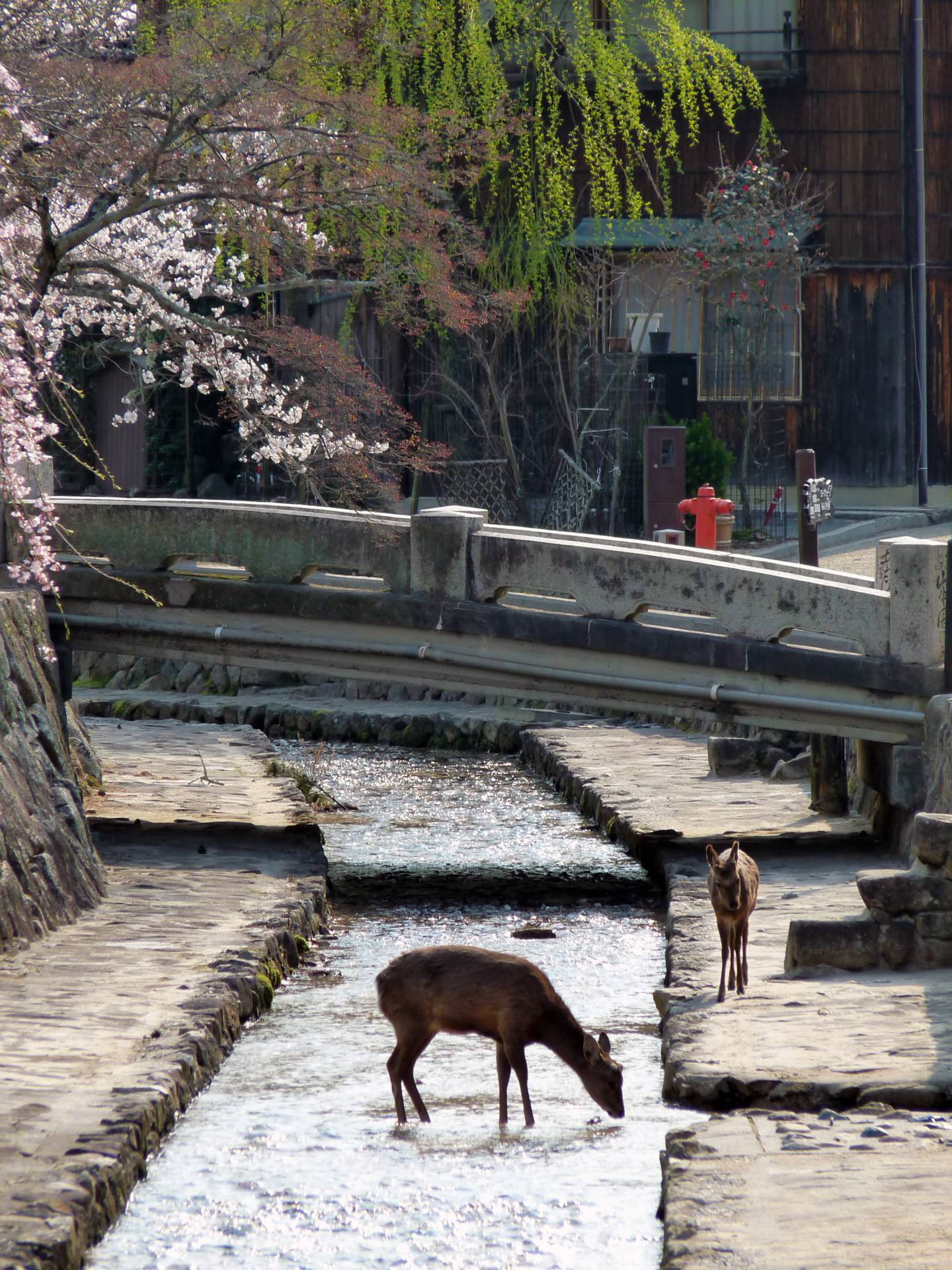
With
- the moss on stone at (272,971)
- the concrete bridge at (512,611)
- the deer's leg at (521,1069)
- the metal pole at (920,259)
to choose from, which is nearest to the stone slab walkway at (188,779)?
the concrete bridge at (512,611)

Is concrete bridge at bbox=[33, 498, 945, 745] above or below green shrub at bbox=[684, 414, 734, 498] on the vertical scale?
below

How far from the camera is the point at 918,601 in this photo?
38.8 feet

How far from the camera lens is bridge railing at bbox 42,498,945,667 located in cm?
1198

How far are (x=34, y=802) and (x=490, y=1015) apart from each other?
14.4 feet

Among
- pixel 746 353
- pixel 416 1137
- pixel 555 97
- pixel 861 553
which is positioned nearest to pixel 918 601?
pixel 416 1137

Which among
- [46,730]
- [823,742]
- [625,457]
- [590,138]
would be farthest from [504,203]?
[46,730]

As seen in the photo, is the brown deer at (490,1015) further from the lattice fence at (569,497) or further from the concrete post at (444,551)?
the lattice fence at (569,497)

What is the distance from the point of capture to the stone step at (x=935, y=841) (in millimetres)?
8758

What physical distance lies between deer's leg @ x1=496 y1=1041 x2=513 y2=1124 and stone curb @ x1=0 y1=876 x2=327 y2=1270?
1.36 meters

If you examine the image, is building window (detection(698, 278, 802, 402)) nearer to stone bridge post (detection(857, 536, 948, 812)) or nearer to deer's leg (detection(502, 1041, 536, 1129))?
stone bridge post (detection(857, 536, 948, 812))

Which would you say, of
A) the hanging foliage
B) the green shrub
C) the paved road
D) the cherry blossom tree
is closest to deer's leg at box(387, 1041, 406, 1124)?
the cherry blossom tree

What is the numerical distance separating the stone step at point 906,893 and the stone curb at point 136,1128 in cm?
322

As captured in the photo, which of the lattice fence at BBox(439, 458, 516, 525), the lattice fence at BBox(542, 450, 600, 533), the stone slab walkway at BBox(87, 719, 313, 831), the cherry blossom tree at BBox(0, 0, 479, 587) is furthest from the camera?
the lattice fence at BBox(439, 458, 516, 525)

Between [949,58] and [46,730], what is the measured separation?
17.4m
